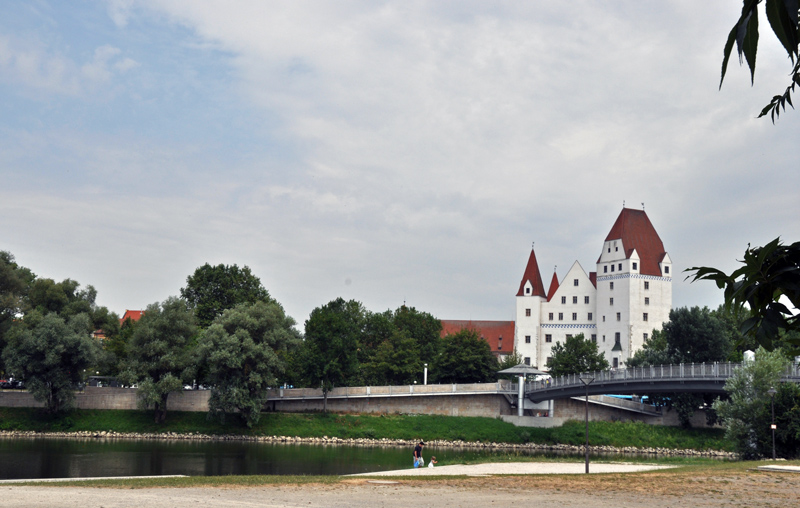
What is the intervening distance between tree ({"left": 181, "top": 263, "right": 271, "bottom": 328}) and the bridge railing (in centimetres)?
3721

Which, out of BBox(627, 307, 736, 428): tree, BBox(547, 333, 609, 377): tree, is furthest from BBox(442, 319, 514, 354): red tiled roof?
BBox(627, 307, 736, 428): tree

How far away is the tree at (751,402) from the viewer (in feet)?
147

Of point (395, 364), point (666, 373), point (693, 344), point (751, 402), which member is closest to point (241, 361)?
point (395, 364)

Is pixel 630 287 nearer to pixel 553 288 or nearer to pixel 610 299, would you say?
pixel 610 299

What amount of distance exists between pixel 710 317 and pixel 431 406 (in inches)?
1192

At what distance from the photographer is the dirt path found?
17.3 m

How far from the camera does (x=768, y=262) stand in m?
3.34

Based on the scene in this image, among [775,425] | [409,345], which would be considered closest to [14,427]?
[409,345]

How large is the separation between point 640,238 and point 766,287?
356 ft

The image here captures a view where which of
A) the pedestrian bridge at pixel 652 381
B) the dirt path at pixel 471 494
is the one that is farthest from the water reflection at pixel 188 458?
the dirt path at pixel 471 494

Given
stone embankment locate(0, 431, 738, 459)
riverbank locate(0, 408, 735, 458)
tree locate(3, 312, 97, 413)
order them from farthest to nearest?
riverbank locate(0, 408, 735, 458), stone embankment locate(0, 431, 738, 459), tree locate(3, 312, 97, 413)

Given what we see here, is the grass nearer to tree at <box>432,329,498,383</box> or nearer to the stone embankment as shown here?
the stone embankment

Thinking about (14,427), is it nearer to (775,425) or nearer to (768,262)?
(775,425)

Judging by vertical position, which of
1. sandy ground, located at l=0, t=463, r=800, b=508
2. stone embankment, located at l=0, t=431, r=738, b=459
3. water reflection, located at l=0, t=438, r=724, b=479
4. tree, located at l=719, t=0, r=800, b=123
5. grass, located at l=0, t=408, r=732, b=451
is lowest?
stone embankment, located at l=0, t=431, r=738, b=459
